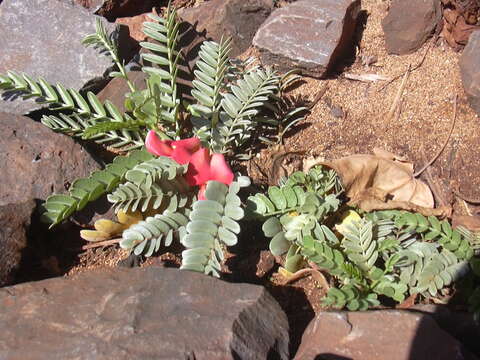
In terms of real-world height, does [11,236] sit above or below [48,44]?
below

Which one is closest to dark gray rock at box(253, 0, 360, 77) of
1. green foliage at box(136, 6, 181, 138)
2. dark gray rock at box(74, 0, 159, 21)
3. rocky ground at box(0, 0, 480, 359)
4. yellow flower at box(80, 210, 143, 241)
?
rocky ground at box(0, 0, 480, 359)

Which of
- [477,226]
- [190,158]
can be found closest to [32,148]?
[190,158]

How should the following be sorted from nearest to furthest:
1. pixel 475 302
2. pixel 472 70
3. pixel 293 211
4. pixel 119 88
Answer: pixel 475 302, pixel 293 211, pixel 472 70, pixel 119 88

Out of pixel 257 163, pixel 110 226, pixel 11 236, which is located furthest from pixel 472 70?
pixel 11 236

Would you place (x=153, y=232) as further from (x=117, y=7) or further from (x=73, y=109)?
(x=117, y=7)

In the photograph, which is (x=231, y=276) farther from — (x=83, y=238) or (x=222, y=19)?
(x=222, y=19)

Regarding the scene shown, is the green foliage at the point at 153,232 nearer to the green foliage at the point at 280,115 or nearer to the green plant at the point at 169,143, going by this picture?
the green plant at the point at 169,143
